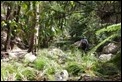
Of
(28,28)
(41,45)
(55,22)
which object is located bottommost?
(41,45)

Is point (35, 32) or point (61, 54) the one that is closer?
point (35, 32)

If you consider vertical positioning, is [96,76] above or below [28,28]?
below

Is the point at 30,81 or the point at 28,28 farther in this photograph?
the point at 28,28

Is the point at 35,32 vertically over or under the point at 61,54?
over

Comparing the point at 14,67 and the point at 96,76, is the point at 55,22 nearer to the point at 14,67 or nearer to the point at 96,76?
the point at 96,76

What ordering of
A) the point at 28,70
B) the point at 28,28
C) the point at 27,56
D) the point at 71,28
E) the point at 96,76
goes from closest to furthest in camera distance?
the point at 96,76 < the point at 28,70 < the point at 27,56 < the point at 28,28 < the point at 71,28

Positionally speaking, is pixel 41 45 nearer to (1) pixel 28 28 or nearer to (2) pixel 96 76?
(1) pixel 28 28

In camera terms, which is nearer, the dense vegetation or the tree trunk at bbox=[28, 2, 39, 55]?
the dense vegetation

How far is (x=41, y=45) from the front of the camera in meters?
9.65

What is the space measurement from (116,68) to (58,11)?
154 cm

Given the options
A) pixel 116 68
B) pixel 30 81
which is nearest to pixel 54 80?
pixel 30 81

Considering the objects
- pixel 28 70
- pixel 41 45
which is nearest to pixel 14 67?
pixel 28 70

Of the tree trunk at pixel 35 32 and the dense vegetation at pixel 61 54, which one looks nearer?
the dense vegetation at pixel 61 54

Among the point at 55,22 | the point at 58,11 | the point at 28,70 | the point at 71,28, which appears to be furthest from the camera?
the point at 71,28
